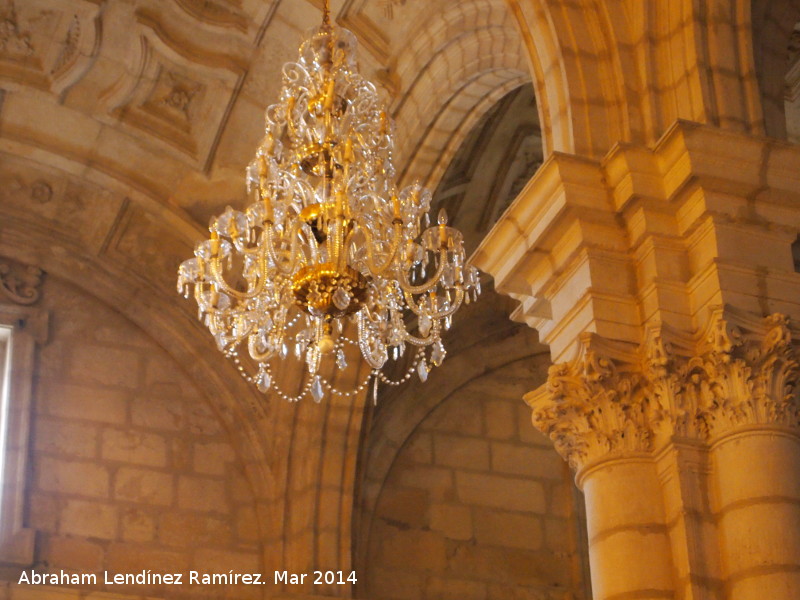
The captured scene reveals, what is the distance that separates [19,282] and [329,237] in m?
4.19

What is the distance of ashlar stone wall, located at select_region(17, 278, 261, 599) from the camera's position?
32.4 feet

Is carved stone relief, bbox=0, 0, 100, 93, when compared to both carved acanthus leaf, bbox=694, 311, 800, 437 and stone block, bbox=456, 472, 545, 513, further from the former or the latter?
carved acanthus leaf, bbox=694, 311, 800, 437

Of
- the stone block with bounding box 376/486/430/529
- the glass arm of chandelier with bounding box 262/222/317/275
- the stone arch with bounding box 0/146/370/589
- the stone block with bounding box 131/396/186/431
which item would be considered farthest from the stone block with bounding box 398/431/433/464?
the glass arm of chandelier with bounding box 262/222/317/275

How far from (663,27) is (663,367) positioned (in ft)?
6.30

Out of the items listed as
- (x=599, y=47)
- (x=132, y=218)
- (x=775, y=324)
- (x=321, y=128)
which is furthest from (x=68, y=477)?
(x=775, y=324)

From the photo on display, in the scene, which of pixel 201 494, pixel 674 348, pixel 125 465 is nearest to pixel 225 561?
pixel 201 494

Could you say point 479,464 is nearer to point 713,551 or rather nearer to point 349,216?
point 349,216

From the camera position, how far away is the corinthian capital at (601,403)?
5.80 metres

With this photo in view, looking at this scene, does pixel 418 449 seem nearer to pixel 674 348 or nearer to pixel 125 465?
pixel 125 465

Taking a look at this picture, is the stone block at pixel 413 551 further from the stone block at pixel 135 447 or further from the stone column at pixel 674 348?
the stone column at pixel 674 348

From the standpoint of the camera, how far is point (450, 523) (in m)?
10.8

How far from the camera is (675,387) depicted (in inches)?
225

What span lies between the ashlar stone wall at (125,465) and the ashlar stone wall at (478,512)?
114 cm

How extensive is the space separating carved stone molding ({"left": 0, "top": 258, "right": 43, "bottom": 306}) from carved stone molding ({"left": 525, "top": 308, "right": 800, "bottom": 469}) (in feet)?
18.5
